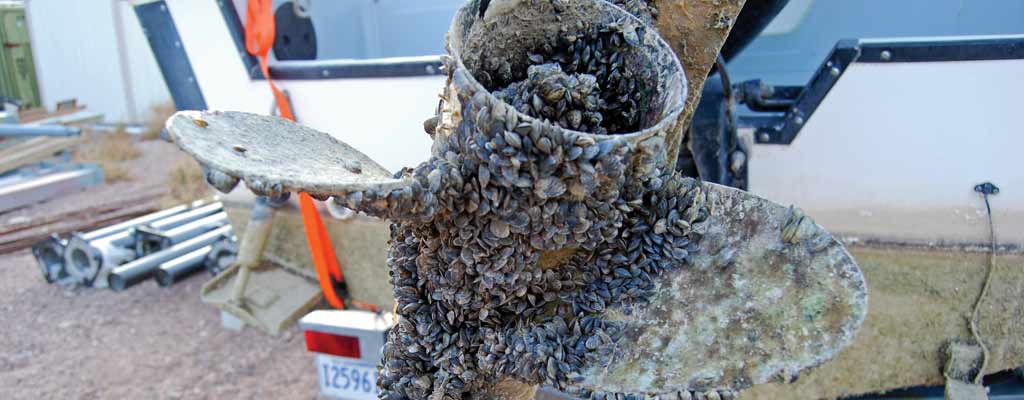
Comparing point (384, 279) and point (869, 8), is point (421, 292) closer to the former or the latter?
point (384, 279)

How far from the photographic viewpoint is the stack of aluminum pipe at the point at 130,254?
173 inches

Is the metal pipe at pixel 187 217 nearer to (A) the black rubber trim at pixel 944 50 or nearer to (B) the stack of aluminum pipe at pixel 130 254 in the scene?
(B) the stack of aluminum pipe at pixel 130 254

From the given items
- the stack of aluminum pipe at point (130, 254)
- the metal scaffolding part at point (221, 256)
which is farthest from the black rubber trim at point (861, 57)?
the stack of aluminum pipe at point (130, 254)

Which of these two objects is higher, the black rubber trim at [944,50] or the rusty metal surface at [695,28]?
the rusty metal surface at [695,28]

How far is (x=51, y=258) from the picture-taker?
4707 mm

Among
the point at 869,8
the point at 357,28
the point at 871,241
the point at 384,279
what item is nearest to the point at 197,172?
the point at 357,28

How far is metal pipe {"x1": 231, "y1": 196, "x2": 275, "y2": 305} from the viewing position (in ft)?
8.94

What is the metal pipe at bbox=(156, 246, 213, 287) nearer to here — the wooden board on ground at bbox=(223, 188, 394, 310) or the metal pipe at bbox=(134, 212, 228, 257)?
the metal pipe at bbox=(134, 212, 228, 257)

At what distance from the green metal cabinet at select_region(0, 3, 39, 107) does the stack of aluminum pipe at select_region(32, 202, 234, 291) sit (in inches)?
257

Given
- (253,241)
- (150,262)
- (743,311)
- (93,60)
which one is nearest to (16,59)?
(93,60)

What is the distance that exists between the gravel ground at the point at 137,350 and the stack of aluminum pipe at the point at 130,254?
0.37 ft

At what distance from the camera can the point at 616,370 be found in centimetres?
113

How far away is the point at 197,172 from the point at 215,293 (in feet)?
13.9

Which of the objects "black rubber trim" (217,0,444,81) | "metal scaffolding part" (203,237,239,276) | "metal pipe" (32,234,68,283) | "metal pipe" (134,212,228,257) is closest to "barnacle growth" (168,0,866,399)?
"black rubber trim" (217,0,444,81)
